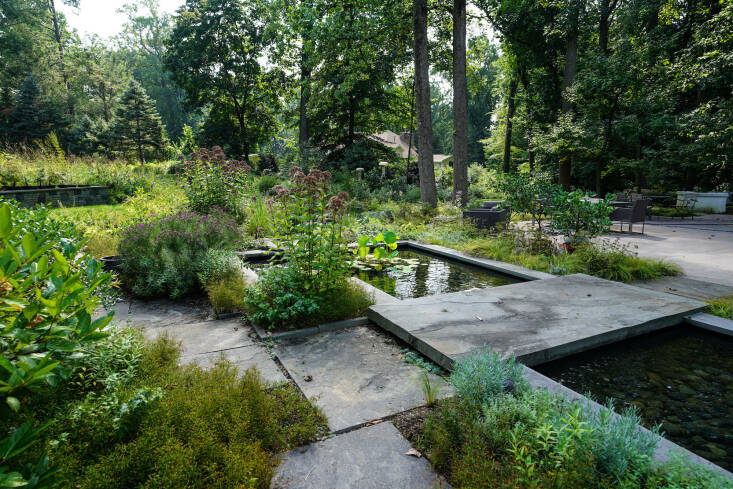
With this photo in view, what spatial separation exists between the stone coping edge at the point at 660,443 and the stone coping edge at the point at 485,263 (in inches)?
120

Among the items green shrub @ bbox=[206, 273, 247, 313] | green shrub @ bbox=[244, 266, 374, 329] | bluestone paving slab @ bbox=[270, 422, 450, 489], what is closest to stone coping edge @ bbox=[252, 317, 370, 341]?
green shrub @ bbox=[244, 266, 374, 329]

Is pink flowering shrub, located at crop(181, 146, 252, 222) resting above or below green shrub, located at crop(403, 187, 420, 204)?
above

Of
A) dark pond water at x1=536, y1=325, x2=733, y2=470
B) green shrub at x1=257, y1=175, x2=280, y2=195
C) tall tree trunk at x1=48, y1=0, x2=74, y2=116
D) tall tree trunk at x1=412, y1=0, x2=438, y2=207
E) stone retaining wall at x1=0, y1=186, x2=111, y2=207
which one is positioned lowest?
dark pond water at x1=536, y1=325, x2=733, y2=470

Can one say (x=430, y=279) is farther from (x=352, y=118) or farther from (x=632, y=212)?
(x=352, y=118)

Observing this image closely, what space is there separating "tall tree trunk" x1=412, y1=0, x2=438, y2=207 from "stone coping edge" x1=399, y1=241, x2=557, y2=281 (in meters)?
4.44

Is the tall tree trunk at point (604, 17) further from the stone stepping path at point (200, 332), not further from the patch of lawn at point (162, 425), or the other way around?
the patch of lawn at point (162, 425)

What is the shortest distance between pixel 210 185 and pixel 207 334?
15.4ft

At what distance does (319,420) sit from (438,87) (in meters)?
61.0

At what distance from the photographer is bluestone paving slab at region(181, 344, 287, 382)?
9.18 ft

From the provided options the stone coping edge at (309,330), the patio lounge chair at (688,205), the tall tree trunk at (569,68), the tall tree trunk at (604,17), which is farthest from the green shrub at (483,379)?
the tall tree trunk at (604,17)

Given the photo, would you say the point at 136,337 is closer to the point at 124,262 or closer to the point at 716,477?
the point at 124,262

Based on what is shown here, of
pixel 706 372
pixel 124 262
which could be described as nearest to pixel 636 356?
pixel 706 372

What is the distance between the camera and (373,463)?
1899 mm

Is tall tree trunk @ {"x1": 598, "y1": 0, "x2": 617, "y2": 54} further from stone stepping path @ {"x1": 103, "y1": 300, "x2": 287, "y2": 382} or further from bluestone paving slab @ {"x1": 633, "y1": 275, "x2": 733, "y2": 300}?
stone stepping path @ {"x1": 103, "y1": 300, "x2": 287, "y2": 382}
